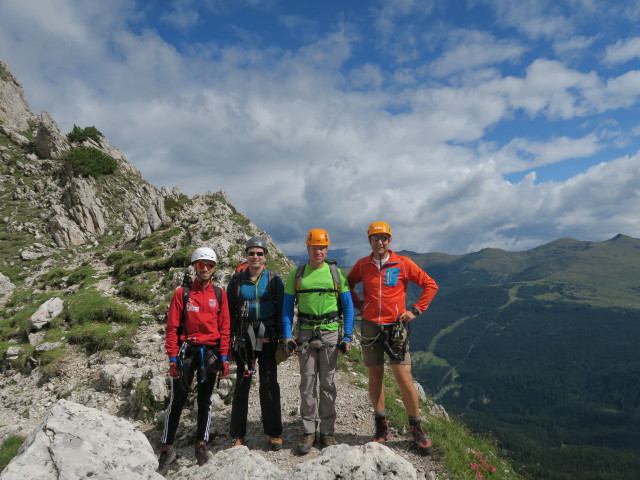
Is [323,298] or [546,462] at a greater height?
[323,298]

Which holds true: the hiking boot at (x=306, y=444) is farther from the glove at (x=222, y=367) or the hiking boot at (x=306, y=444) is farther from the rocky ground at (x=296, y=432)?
the glove at (x=222, y=367)

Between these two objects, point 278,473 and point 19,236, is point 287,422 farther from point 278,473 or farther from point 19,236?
point 19,236

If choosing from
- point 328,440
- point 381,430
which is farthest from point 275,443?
point 381,430

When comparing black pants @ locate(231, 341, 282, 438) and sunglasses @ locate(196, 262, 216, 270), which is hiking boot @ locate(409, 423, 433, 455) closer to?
black pants @ locate(231, 341, 282, 438)

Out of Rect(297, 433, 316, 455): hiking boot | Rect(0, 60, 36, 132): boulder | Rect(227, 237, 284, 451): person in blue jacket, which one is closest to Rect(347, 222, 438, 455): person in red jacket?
Rect(297, 433, 316, 455): hiking boot

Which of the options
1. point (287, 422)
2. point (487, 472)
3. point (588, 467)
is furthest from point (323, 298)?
point (588, 467)

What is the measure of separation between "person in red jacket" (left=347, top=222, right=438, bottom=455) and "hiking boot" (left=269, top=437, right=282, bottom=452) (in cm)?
211

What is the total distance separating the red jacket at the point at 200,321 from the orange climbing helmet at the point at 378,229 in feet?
11.6

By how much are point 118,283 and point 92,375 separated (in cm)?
974

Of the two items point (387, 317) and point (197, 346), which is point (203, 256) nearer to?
point (197, 346)

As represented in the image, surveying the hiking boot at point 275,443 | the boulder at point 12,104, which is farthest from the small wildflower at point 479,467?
the boulder at point 12,104

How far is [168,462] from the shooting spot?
22.3 ft

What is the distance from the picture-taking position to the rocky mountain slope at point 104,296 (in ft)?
31.8

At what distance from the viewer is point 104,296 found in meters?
18.6
